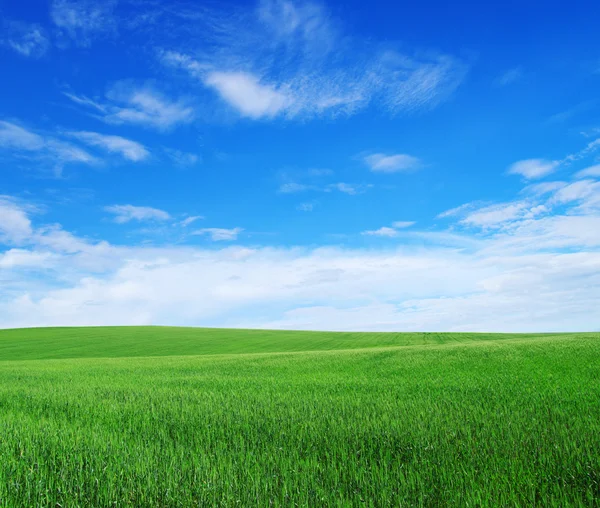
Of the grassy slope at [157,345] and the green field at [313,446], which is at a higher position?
the green field at [313,446]

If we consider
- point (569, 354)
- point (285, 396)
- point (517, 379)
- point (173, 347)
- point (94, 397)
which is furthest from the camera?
point (173, 347)

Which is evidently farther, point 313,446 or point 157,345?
point 157,345

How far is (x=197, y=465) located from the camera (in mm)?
5633

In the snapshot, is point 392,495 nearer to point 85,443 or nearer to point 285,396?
point 85,443

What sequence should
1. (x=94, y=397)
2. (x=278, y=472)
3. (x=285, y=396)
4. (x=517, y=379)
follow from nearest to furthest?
(x=278, y=472) → (x=285, y=396) → (x=94, y=397) → (x=517, y=379)

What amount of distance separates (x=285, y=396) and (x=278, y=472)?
18.5 ft

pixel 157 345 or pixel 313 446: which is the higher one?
pixel 313 446

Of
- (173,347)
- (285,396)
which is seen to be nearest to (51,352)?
(173,347)

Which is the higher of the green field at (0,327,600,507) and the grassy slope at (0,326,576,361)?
the green field at (0,327,600,507)

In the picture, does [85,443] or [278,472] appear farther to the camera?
[85,443]

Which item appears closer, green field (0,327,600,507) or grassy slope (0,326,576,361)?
green field (0,327,600,507)

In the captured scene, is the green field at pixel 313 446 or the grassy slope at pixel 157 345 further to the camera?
the grassy slope at pixel 157 345

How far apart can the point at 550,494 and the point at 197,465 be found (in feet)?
14.2

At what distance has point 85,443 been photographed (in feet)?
22.6
